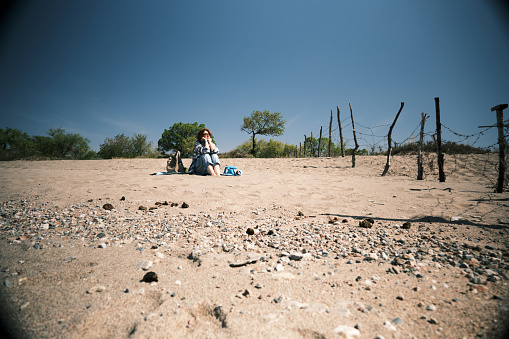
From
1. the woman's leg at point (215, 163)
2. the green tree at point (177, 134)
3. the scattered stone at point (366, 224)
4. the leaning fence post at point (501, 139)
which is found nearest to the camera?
the scattered stone at point (366, 224)

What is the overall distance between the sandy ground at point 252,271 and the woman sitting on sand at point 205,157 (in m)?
4.45

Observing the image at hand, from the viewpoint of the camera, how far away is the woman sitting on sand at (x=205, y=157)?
7.98 meters

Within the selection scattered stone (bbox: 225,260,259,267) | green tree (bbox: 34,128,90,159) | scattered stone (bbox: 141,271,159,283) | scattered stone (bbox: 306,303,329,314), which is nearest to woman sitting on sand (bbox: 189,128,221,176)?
scattered stone (bbox: 225,260,259,267)

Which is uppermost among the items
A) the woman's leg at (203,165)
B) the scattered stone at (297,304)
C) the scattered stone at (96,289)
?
the woman's leg at (203,165)

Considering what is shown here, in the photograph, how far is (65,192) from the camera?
4.26m

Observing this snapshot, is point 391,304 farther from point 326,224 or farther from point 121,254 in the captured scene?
point 121,254

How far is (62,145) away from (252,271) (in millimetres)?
37195

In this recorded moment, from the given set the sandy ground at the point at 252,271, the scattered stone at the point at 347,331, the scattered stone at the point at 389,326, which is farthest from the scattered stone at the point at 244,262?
the scattered stone at the point at 389,326

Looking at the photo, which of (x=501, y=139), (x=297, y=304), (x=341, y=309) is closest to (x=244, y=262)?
(x=297, y=304)

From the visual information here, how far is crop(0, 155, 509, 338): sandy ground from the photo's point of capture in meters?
1.16

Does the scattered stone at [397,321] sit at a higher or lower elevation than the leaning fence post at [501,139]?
lower

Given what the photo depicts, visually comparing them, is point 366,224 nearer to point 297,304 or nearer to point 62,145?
point 297,304

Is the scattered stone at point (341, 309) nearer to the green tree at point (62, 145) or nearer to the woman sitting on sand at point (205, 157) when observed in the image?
the woman sitting on sand at point (205, 157)

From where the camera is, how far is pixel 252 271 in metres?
1.75
